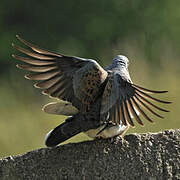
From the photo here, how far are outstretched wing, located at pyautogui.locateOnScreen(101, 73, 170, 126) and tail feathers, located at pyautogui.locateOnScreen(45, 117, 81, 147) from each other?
0.23 metres

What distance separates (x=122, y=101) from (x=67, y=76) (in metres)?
0.49

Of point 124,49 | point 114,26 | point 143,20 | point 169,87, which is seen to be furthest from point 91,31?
point 169,87

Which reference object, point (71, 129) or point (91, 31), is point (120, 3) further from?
point (71, 129)

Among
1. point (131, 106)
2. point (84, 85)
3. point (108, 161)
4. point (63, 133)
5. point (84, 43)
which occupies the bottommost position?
point (108, 161)

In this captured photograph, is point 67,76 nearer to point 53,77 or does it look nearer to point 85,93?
point 53,77

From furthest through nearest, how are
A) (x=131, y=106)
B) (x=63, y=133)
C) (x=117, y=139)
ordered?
1. (x=63, y=133)
2. (x=117, y=139)
3. (x=131, y=106)

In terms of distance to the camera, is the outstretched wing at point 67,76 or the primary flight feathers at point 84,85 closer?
the primary flight feathers at point 84,85

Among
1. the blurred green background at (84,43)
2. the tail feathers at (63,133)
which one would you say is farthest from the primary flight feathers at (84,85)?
the blurred green background at (84,43)

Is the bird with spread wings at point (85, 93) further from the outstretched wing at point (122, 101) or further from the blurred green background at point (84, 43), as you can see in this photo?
the blurred green background at point (84, 43)

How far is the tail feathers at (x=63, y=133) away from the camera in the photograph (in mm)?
5133

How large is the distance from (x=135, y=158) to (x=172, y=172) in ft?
0.79

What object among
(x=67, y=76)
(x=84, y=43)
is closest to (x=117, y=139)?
(x=67, y=76)

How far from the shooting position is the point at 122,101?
16.2 ft

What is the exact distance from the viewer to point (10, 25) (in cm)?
1577
